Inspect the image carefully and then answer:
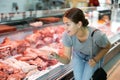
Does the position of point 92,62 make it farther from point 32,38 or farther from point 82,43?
point 32,38

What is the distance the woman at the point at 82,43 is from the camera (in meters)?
2.24

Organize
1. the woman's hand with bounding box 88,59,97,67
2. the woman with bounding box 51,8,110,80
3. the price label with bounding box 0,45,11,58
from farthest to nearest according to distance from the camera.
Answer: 1. the price label with bounding box 0,45,11,58
2. the woman's hand with bounding box 88,59,97,67
3. the woman with bounding box 51,8,110,80

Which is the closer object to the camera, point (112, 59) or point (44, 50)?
point (44, 50)

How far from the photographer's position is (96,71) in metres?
2.46

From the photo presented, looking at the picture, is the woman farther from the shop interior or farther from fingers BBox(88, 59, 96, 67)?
the shop interior

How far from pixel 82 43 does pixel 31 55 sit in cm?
79

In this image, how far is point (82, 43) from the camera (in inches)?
94.4

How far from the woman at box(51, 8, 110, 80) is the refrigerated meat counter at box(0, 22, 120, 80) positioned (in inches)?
10.6

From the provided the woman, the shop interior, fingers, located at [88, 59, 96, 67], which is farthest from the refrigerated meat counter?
fingers, located at [88, 59, 96, 67]

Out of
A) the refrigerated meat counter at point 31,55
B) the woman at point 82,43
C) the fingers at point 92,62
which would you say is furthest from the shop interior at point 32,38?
the fingers at point 92,62

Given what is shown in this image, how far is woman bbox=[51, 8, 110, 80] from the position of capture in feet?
7.34

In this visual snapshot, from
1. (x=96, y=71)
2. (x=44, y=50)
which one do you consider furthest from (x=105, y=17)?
(x=96, y=71)

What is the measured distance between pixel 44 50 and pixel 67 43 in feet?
2.34

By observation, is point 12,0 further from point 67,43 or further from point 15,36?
point 67,43
